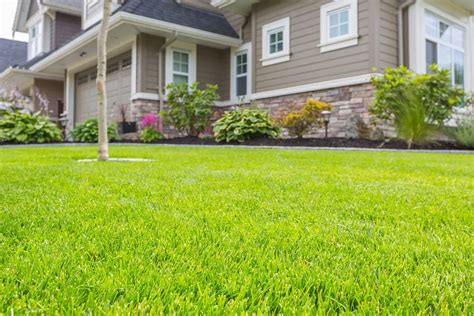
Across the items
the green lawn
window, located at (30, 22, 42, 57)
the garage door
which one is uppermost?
window, located at (30, 22, 42, 57)

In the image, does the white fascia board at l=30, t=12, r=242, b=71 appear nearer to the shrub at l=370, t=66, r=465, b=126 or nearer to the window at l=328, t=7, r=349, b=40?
the window at l=328, t=7, r=349, b=40

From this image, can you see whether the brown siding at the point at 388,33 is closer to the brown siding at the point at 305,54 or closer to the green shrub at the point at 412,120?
the brown siding at the point at 305,54

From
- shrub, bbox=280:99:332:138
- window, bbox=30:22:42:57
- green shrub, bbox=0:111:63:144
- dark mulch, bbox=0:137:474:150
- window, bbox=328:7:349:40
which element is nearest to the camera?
dark mulch, bbox=0:137:474:150

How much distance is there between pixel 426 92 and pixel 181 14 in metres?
6.55

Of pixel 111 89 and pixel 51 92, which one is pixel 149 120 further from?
pixel 51 92

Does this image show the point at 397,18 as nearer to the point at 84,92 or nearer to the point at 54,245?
the point at 54,245

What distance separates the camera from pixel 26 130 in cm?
880

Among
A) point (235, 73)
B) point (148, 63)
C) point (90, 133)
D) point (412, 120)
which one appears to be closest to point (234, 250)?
point (412, 120)

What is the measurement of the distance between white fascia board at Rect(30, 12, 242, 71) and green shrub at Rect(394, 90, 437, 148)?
526 cm

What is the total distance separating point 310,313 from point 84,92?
43.9ft

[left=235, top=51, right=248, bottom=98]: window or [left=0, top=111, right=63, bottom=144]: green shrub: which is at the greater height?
[left=235, top=51, right=248, bottom=98]: window

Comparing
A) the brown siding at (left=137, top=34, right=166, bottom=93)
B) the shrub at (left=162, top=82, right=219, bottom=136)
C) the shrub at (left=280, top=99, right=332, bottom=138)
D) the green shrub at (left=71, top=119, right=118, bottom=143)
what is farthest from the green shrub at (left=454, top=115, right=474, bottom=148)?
Result: the green shrub at (left=71, top=119, right=118, bottom=143)

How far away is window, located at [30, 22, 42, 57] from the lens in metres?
14.9

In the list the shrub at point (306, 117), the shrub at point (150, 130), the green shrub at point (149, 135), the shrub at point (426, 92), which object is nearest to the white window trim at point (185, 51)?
the shrub at point (150, 130)
